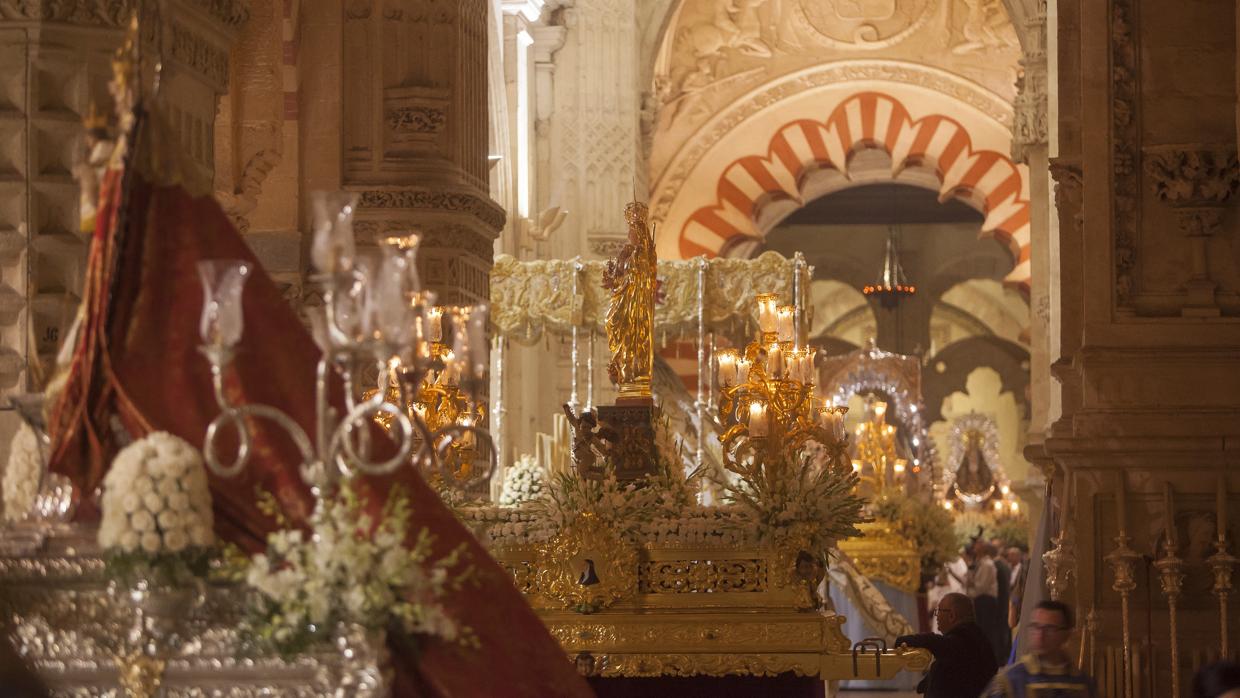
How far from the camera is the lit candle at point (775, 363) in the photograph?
1444 centimetres

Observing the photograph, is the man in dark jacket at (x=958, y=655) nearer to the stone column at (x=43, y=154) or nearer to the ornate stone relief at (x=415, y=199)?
the stone column at (x=43, y=154)

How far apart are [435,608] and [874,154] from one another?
2968 centimetres

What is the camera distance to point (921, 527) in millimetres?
25203

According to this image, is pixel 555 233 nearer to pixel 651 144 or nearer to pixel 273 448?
pixel 651 144

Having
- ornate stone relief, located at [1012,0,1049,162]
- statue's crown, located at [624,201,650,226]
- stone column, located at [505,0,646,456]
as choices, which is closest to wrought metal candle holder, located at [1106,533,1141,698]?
statue's crown, located at [624,201,650,226]

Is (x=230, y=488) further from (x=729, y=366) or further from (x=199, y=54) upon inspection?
(x=729, y=366)

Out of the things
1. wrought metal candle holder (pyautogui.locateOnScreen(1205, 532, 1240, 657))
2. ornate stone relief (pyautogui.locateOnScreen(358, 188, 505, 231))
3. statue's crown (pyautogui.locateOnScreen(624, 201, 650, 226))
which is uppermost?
ornate stone relief (pyautogui.locateOnScreen(358, 188, 505, 231))

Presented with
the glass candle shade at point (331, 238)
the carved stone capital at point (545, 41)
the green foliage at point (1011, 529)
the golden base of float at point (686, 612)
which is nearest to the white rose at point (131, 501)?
the glass candle shade at point (331, 238)

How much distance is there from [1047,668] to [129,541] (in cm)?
334

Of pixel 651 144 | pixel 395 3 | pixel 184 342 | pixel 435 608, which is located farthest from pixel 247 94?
pixel 651 144

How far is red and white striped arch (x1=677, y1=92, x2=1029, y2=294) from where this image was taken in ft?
105

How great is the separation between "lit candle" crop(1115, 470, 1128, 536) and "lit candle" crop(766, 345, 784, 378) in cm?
322

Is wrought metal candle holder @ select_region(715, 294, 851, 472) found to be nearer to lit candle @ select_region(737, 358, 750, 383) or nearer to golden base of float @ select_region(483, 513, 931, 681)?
lit candle @ select_region(737, 358, 750, 383)

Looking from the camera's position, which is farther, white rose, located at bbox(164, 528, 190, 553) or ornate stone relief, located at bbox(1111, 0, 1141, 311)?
ornate stone relief, located at bbox(1111, 0, 1141, 311)
